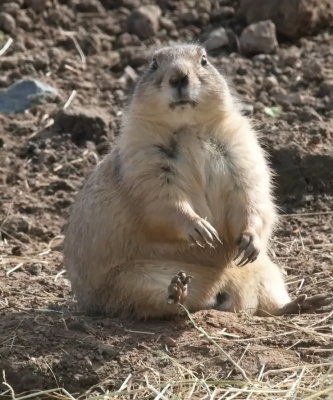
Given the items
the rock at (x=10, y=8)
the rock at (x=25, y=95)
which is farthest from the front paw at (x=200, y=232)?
the rock at (x=10, y=8)

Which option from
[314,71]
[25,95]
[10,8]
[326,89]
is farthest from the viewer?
[10,8]

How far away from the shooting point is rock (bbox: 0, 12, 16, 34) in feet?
36.6

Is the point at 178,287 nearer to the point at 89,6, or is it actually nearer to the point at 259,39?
the point at 259,39

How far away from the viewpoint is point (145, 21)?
11062 mm

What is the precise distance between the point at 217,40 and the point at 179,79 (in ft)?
14.5

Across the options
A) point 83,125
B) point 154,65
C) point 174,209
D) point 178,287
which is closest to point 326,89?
point 83,125

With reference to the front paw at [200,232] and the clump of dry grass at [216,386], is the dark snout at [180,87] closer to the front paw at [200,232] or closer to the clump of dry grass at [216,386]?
the front paw at [200,232]

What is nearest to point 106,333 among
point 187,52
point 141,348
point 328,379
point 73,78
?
point 141,348

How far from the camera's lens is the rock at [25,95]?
1022 cm

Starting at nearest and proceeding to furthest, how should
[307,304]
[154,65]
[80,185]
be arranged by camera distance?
[307,304] < [154,65] < [80,185]

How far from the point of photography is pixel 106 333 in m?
6.18

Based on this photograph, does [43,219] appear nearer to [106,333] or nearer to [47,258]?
[47,258]

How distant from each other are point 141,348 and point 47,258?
2.46m

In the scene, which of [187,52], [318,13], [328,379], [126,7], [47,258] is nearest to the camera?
[328,379]
